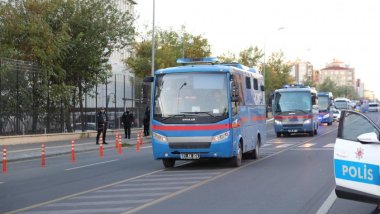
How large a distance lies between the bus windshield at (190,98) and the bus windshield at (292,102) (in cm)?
1965

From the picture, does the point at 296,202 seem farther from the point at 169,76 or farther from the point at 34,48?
the point at 34,48

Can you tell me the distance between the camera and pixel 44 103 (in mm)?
34000

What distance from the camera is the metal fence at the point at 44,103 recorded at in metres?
30.4

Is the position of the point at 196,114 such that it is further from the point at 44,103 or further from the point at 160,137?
the point at 44,103

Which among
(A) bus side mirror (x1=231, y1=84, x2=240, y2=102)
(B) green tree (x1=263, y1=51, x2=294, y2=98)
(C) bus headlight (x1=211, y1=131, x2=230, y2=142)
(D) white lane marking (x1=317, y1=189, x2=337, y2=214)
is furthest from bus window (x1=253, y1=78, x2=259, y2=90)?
(B) green tree (x1=263, y1=51, x2=294, y2=98)

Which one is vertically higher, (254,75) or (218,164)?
(254,75)

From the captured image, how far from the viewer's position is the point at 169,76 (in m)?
17.3

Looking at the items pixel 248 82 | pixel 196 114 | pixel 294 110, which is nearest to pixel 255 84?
pixel 248 82

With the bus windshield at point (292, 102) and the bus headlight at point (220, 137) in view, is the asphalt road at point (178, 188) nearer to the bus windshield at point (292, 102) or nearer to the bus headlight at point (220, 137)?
the bus headlight at point (220, 137)

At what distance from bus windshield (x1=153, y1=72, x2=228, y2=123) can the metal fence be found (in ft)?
32.9

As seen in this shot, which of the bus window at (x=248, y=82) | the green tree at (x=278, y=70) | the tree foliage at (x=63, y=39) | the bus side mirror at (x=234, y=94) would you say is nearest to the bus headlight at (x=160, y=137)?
the bus side mirror at (x=234, y=94)

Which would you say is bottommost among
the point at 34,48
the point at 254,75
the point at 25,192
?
the point at 25,192

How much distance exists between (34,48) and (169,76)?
18447mm

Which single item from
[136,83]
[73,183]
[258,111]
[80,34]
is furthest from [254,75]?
[136,83]
